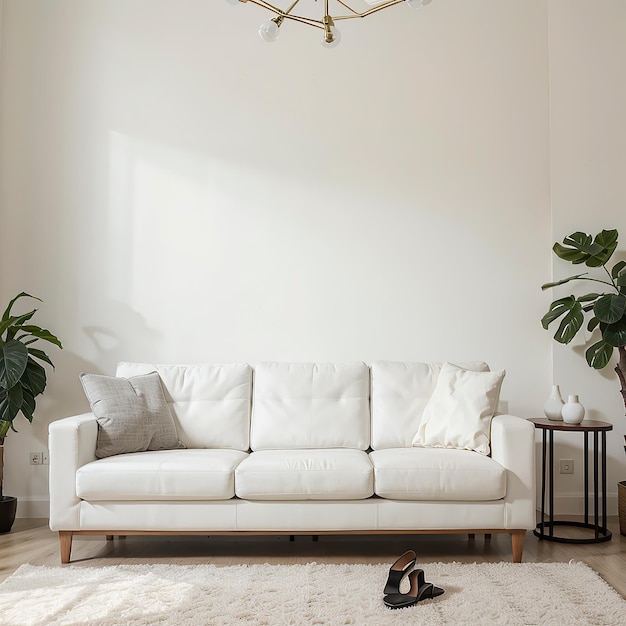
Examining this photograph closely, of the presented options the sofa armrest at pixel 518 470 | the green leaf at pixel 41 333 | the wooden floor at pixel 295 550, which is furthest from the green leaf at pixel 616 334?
the green leaf at pixel 41 333

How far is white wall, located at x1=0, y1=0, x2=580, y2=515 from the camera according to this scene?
14.0 ft

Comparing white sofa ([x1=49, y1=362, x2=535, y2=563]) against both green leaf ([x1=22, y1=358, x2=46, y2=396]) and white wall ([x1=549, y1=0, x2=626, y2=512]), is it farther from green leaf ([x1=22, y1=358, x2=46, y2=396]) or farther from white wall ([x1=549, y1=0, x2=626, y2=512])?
white wall ([x1=549, y1=0, x2=626, y2=512])

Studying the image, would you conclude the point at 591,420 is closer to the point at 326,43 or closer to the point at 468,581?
the point at 468,581

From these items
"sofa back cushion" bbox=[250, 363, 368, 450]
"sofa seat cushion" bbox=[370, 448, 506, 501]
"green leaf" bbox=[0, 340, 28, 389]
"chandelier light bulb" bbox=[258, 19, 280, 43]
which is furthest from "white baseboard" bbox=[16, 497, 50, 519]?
"chandelier light bulb" bbox=[258, 19, 280, 43]

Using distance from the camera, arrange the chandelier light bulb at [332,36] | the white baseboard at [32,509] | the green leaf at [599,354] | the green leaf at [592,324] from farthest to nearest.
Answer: the white baseboard at [32,509]
the green leaf at [592,324]
the green leaf at [599,354]
the chandelier light bulb at [332,36]

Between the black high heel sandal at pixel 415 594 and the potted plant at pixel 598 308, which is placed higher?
the potted plant at pixel 598 308

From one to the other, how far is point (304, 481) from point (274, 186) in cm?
197

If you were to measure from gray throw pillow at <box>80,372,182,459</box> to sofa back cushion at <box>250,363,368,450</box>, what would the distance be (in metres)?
0.51

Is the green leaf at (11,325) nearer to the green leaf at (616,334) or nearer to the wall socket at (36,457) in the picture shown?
the wall socket at (36,457)

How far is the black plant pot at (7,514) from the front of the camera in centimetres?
379

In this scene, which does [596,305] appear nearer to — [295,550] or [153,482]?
[295,550]

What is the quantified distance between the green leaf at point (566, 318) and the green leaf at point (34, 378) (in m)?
2.97

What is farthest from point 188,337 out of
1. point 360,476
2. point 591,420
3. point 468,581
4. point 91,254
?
point 591,420

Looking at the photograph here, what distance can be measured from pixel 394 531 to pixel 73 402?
7.24 ft
